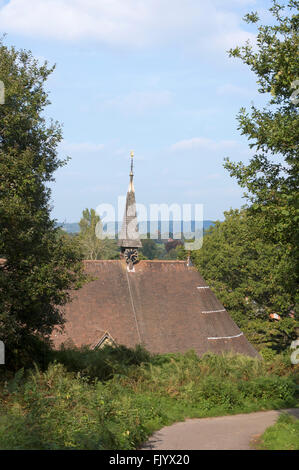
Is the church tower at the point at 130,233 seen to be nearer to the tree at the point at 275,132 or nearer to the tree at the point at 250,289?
the tree at the point at 250,289

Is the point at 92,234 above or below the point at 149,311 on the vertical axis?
above

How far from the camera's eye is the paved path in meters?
10.5

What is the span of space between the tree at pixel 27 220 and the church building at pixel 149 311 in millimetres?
15477

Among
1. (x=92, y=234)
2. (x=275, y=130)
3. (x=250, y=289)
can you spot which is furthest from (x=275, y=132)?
(x=92, y=234)

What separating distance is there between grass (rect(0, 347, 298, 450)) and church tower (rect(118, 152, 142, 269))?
15.6 m

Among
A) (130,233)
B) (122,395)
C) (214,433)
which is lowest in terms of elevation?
(214,433)

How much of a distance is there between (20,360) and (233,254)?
113ft

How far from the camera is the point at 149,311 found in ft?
108

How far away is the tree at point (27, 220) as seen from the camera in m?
13.6

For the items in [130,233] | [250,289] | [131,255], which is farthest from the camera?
[250,289]

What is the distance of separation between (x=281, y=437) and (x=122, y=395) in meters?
4.27

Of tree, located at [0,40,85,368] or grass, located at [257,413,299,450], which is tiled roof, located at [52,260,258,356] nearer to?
tree, located at [0,40,85,368]

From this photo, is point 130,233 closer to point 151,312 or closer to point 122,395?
point 151,312

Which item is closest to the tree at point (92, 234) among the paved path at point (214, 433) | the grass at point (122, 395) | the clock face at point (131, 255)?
the clock face at point (131, 255)
